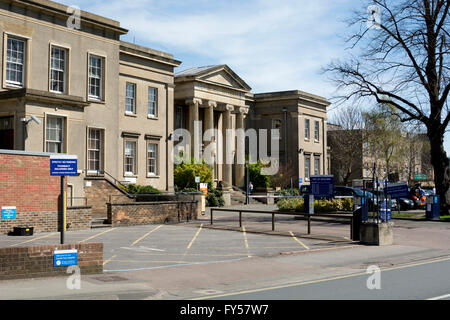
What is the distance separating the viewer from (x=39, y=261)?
1100cm

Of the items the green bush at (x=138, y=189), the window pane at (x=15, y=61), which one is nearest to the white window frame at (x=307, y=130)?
the green bush at (x=138, y=189)

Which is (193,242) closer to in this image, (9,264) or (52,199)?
(52,199)

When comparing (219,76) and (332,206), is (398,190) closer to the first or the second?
(332,206)

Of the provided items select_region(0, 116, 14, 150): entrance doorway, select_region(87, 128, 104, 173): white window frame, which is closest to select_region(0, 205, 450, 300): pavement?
select_region(0, 116, 14, 150): entrance doorway

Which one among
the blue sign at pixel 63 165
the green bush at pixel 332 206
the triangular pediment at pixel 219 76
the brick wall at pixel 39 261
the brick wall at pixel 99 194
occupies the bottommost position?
the brick wall at pixel 39 261

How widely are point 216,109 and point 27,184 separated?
96.8 ft

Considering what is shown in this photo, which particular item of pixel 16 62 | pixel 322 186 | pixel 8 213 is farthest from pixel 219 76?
pixel 8 213

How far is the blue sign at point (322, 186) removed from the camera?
102ft

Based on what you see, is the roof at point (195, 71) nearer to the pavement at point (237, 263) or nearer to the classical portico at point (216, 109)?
the classical portico at point (216, 109)

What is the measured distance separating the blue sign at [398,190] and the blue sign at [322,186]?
8.72 metres

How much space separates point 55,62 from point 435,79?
2229cm

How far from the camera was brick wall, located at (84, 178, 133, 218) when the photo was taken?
2819cm

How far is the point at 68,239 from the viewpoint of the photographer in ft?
60.0
